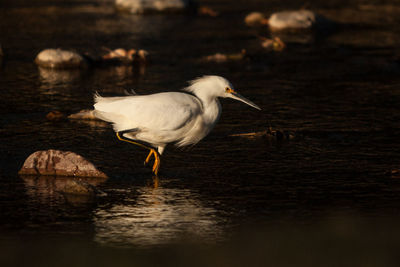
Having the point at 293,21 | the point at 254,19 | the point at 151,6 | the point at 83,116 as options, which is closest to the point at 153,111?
the point at 83,116

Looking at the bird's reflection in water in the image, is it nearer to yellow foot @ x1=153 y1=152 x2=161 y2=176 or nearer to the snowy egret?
yellow foot @ x1=153 y1=152 x2=161 y2=176

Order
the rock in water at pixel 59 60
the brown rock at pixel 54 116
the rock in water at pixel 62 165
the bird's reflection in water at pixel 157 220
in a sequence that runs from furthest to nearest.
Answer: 1. the rock in water at pixel 59 60
2. the brown rock at pixel 54 116
3. the rock in water at pixel 62 165
4. the bird's reflection in water at pixel 157 220

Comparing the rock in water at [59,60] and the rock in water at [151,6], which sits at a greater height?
the rock in water at [151,6]

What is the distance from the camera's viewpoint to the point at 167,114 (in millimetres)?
10609

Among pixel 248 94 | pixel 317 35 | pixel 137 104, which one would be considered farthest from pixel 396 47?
pixel 137 104

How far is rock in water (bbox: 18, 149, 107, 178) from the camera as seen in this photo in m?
10.6

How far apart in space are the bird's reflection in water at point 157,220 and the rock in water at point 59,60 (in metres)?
10.6

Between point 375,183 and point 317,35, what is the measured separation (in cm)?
1691

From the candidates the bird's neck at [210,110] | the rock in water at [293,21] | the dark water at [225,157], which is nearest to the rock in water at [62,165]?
the dark water at [225,157]

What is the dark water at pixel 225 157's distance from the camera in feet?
28.2

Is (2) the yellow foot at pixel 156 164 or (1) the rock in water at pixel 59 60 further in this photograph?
(1) the rock in water at pixel 59 60

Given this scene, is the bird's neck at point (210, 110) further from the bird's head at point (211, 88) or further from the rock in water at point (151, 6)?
the rock in water at point (151, 6)

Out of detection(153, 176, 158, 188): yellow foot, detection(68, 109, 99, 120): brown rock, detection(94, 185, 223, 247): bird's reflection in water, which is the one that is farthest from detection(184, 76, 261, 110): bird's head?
detection(68, 109, 99, 120): brown rock

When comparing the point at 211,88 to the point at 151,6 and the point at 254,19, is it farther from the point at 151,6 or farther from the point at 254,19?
the point at 151,6
